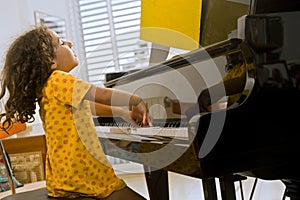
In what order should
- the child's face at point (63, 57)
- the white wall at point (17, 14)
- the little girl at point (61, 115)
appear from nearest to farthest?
1. the little girl at point (61, 115)
2. the child's face at point (63, 57)
3. the white wall at point (17, 14)

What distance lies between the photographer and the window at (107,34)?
166 inches

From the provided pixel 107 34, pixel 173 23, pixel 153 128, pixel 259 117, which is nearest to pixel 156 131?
pixel 153 128

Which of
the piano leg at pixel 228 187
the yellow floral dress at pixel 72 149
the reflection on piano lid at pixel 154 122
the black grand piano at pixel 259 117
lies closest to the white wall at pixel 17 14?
the reflection on piano lid at pixel 154 122

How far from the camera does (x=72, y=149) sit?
1385 mm

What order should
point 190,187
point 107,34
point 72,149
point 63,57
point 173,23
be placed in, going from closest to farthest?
point 72,149 → point 63,57 → point 173,23 → point 190,187 → point 107,34

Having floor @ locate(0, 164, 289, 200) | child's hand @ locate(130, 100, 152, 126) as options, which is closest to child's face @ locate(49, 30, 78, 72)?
child's hand @ locate(130, 100, 152, 126)

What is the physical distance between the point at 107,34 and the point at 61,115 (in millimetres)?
3000

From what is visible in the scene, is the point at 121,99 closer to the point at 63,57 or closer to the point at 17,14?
the point at 63,57

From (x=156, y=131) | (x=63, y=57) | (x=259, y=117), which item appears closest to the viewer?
(x=259, y=117)

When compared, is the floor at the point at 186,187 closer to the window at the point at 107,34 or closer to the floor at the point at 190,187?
the floor at the point at 190,187

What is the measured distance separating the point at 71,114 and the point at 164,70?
328 millimetres

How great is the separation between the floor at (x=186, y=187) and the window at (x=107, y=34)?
95 cm

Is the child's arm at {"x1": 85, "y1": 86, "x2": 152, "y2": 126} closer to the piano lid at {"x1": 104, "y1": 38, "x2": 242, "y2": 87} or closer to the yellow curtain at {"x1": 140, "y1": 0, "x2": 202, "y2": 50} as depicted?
the piano lid at {"x1": 104, "y1": 38, "x2": 242, "y2": 87}

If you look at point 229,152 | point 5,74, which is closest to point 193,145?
point 229,152
